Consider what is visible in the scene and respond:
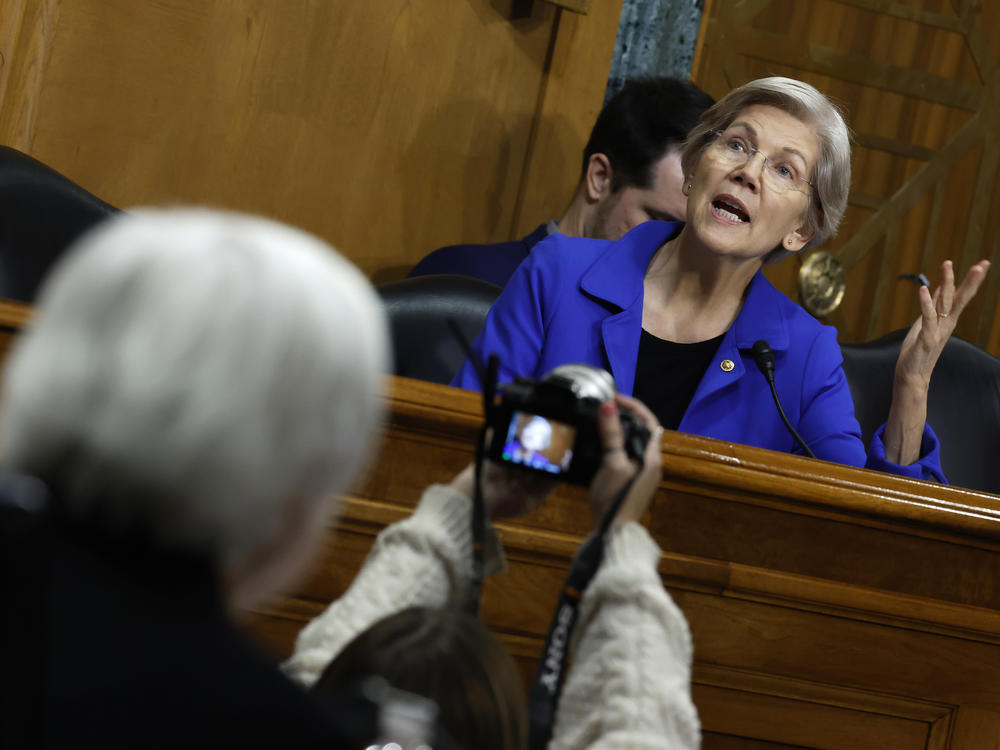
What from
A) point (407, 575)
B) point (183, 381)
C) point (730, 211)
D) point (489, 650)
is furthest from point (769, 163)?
point (183, 381)

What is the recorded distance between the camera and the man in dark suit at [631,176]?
2805 millimetres

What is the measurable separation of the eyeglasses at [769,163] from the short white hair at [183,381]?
153 cm

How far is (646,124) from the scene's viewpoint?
9.33ft

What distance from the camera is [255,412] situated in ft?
1.94

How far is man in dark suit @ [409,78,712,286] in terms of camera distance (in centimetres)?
281

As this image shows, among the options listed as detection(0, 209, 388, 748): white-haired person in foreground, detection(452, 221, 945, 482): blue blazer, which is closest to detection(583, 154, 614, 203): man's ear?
detection(452, 221, 945, 482): blue blazer

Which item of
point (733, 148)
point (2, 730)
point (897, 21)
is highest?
point (897, 21)

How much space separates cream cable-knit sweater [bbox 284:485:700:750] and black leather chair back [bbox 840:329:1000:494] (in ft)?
5.77

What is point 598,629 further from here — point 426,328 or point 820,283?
point 820,283

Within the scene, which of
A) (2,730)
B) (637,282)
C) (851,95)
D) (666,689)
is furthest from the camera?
(851,95)

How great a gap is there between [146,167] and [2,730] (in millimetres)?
2504

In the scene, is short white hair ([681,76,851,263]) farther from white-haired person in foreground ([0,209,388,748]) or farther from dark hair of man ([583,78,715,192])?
white-haired person in foreground ([0,209,388,748])

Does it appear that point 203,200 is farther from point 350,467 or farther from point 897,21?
point 350,467

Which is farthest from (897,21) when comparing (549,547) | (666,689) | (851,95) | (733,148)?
(666,689)
